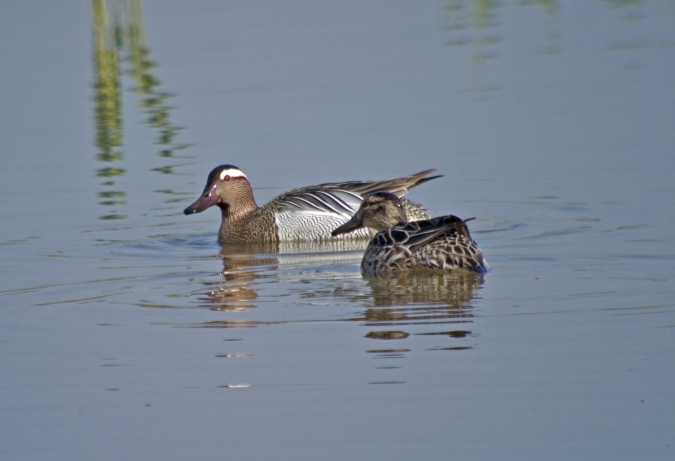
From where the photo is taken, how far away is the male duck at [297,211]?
1309cm

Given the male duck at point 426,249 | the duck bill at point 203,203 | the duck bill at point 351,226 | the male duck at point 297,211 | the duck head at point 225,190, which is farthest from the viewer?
the duck head at point 225,190

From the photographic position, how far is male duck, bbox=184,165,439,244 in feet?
42.9

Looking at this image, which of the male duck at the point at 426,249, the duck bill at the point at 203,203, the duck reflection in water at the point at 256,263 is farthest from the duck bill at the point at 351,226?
the duck bill at the point at 203,203

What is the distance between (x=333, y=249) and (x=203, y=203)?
1638mm

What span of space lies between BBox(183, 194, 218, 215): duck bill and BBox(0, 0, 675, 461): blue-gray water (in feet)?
0.77

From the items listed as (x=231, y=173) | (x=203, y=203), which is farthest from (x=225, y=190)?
(x=203, y=203)

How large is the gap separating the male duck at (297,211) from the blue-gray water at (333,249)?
1.16 ft

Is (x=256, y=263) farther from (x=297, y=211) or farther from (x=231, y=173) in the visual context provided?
(x=231, y=173)

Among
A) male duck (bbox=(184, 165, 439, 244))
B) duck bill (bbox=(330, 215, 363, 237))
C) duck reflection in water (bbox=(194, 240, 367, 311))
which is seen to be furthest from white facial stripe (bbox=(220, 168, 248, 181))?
duck bill (bbox=(330, 215, 363, 237))

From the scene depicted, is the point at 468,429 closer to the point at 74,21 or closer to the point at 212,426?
the point at 212,426

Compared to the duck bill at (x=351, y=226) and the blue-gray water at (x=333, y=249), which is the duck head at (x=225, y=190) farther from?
the duck bill at (x=351, y=226)

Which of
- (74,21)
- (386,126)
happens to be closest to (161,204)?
(386,126)

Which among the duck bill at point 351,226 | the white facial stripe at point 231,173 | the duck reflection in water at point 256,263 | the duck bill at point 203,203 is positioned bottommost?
the duck reflection in water at point 256,263

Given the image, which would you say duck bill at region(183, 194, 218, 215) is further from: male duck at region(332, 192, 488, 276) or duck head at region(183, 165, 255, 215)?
male duck at region(332, 192, 488, 276)
